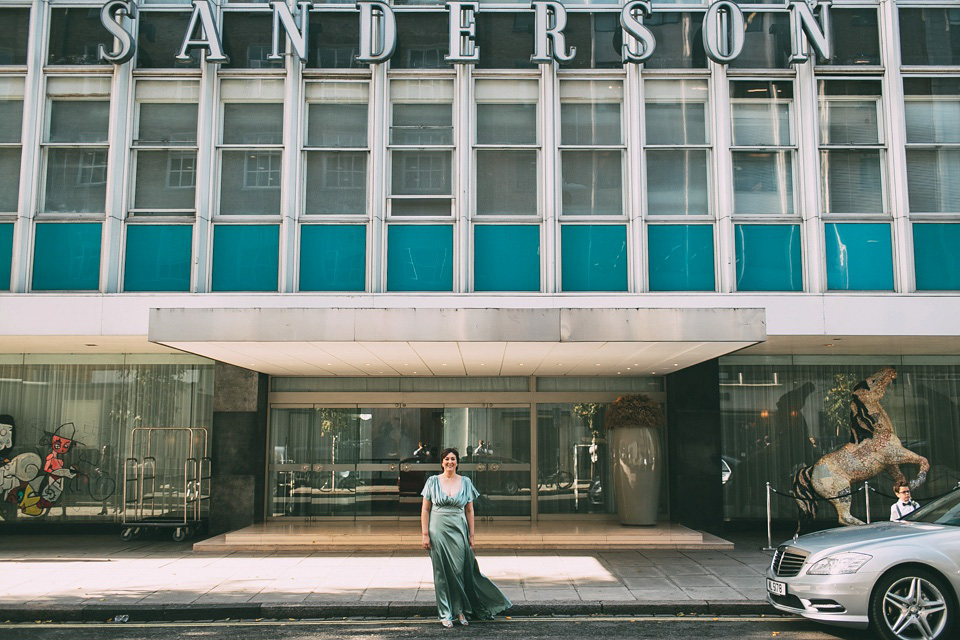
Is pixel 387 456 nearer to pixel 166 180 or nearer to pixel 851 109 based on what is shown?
pixel 166 180

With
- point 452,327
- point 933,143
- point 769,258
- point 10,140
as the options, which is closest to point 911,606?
point 452,327

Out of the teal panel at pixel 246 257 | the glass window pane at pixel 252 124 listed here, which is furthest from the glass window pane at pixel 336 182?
the teal panel at pixel 246 257

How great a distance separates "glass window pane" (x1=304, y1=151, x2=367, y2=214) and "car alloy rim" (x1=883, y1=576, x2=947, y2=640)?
30.8ft

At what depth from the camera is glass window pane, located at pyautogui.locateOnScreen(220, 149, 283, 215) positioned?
14148 millimetres

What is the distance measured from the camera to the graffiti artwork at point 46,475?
52.0 ft

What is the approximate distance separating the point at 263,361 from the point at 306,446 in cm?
328

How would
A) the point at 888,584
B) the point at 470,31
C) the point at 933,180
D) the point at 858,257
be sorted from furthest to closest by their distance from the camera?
the point at 470,31 → the point at 933,180 → the point at 858,257 → the point at 888,584

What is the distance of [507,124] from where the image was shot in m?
14.4

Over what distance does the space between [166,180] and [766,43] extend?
32.9 feet

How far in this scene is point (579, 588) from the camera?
10.4m

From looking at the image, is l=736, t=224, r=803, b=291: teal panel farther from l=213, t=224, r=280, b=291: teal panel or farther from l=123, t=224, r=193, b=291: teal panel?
l=123, t=224, r=193, b=291: teal panel

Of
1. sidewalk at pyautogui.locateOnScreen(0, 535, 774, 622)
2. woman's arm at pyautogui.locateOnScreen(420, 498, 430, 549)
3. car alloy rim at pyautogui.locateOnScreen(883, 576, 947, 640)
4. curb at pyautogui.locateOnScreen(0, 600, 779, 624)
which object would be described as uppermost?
woman's arm at pyautogui.locateOnScreen(420, 498, 430, 549)

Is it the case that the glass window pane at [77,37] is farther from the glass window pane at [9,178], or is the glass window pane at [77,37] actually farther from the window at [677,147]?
the window at [677,147]

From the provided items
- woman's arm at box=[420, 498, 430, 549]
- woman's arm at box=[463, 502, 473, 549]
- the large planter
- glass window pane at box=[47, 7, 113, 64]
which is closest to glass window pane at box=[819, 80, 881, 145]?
the large planter
